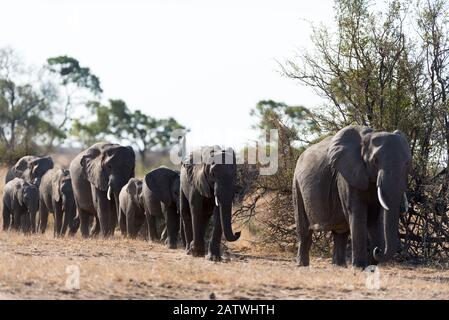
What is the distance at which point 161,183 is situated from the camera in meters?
19.2

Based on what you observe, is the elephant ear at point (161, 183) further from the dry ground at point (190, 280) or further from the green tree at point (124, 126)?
the green tree at point (124, 126)

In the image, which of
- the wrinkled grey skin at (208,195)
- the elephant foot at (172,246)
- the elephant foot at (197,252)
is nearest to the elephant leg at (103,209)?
the elephant foot at (172,246)

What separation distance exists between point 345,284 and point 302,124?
7938 millimetres

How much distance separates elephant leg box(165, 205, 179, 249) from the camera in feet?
60.3

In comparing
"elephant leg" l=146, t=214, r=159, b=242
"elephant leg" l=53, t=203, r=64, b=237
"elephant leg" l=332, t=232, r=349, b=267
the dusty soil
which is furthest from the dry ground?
"elephant leg" l=53, t=203, r=64, b=237

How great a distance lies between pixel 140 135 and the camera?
2446 inches

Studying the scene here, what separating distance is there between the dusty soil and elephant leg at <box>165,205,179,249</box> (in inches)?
141

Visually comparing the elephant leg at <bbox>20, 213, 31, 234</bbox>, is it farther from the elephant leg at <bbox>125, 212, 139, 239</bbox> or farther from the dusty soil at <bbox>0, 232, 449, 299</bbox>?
the dusty soil at <bbox>0, 232, 449, 299</bbox>

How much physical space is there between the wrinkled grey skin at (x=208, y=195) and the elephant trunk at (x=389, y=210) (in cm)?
235

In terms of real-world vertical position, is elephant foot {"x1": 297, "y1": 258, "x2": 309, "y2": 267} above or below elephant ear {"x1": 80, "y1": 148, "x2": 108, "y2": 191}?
below

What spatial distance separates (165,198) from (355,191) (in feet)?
19.9

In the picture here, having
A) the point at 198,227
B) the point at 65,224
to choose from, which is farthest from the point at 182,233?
the point at 65,224
